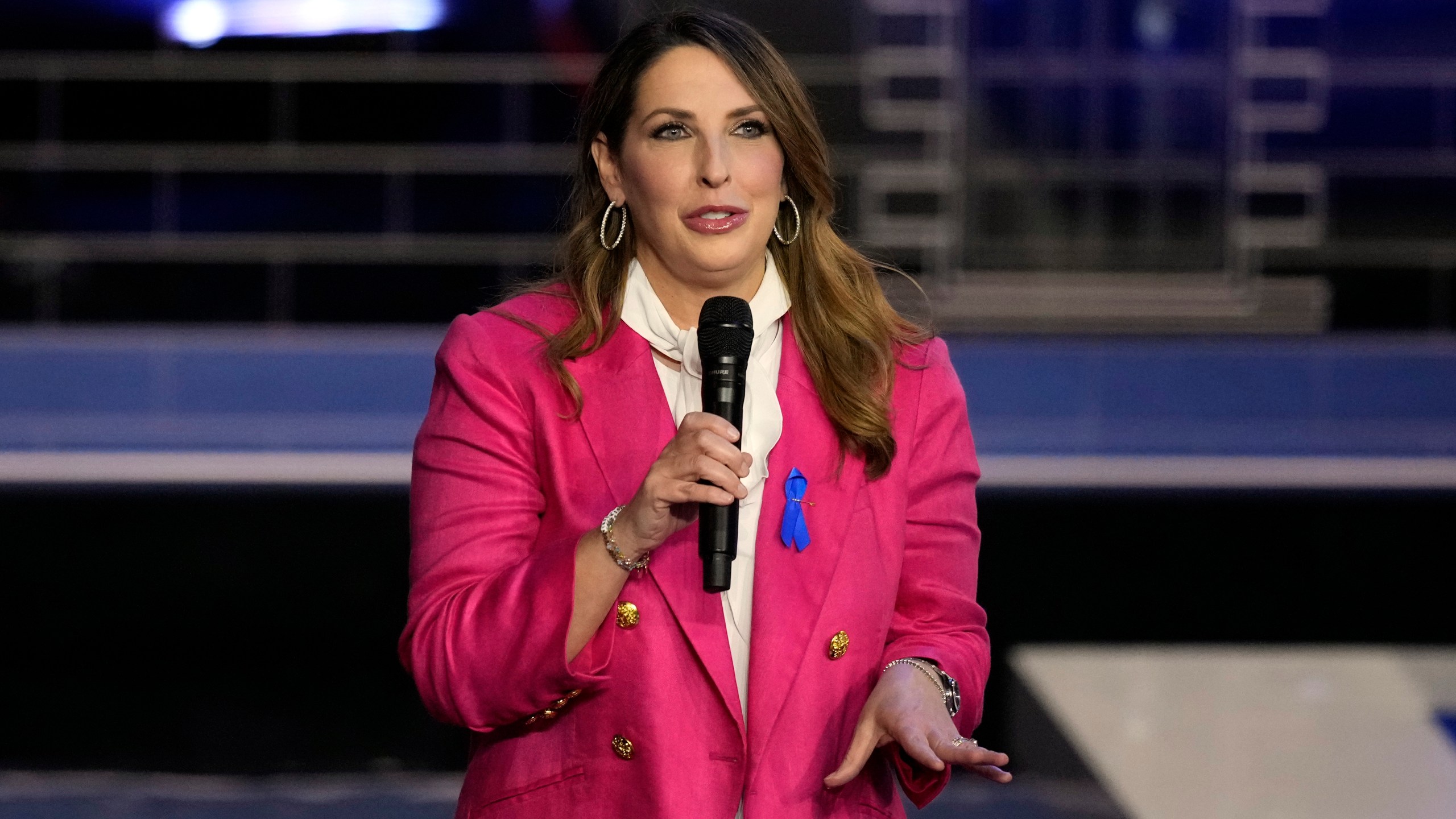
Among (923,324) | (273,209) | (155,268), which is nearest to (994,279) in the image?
(273,209)

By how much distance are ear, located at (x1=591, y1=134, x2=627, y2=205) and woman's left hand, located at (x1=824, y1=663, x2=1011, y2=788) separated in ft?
1.72

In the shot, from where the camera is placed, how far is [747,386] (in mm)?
1500

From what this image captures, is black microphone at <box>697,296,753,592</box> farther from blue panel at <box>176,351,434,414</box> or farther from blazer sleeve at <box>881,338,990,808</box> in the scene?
blue panel at <box>176,351,434,414</box>

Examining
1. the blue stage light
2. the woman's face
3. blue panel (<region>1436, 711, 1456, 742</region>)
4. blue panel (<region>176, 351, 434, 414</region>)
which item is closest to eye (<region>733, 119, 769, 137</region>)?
the woman's face

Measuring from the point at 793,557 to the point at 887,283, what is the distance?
320 centimetres

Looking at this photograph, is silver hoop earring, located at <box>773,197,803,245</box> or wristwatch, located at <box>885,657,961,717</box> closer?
wristwatch, located at <box>885,657,961,717</box>

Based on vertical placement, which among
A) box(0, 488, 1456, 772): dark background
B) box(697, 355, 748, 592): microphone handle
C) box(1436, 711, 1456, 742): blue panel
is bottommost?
box(1436, 711, 1456, 742): blue panel

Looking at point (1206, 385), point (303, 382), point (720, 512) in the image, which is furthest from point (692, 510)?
point (1206, 385)

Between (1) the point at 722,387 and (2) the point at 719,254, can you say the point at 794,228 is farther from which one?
(1) the point at 722,387

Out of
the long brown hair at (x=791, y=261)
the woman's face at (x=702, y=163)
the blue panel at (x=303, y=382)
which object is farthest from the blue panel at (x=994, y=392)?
the woman's face at (x=702, y=163)

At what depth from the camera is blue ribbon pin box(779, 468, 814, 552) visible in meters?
1.43

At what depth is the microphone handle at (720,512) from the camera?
1.22 m

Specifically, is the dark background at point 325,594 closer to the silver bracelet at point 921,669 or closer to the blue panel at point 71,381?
the blue panel at point 71,381

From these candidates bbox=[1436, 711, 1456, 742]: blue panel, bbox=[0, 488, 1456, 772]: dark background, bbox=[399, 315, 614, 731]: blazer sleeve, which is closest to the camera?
bbox=[399, 315, 614, 731]: blazer sleeve
